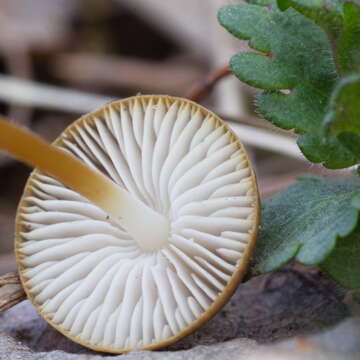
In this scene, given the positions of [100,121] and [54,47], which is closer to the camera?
[100,121]

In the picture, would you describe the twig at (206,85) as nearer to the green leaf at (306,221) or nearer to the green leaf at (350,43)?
the green leaf at (306,221)

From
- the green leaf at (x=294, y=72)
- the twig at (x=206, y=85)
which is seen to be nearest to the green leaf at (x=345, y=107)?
the green leaf at (x=294, y=72)

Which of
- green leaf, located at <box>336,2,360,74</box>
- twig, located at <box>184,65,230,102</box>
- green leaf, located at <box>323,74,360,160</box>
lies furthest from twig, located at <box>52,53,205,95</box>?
green leaf, located at <box>323,74,360,160</box>

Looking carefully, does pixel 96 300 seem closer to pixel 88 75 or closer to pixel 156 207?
pixel 156 207

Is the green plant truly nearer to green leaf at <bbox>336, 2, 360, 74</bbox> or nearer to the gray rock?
green leaf at <bbox>336, 2, 360, 74</bbox>

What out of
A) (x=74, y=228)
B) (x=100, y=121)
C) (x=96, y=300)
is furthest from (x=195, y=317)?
(x=100, y=121)

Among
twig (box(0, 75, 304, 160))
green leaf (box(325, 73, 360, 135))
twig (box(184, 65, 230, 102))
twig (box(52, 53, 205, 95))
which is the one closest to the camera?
green leaf (box(325, 73, 360, 135))

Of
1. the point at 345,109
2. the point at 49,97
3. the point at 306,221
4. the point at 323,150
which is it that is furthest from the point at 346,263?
the point at 49,97
